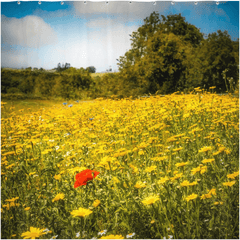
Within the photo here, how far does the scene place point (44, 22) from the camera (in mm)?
2461

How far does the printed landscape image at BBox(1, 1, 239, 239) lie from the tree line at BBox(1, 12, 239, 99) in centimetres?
2

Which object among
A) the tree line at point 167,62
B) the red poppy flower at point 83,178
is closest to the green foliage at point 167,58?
the tree line at point 167,62

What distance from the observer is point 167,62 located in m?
3.12

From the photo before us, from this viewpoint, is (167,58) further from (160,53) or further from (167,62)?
(160,53)

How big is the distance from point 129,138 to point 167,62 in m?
1.30

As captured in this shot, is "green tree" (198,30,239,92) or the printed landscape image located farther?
"green tree" (198,30,239,92)

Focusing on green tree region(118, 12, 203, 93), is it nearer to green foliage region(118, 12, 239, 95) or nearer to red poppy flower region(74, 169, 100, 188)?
green foliage region(118, 12, 239, 95)

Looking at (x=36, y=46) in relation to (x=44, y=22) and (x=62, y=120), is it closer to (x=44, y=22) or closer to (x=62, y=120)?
(x=44, y=22)

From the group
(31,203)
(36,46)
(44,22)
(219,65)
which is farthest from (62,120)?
(219,65)

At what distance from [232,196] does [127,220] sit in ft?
2.10

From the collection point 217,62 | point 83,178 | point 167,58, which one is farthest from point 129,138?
point 217,62

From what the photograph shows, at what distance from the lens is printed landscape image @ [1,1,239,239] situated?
50.3 inches

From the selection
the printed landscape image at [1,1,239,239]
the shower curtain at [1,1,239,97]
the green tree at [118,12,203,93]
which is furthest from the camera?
the green tree at [118,12,203,93]

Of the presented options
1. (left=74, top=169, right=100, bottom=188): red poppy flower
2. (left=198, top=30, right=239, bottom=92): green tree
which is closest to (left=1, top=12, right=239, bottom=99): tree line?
(left=198, top=30, right=239, bottom=92): green tree
